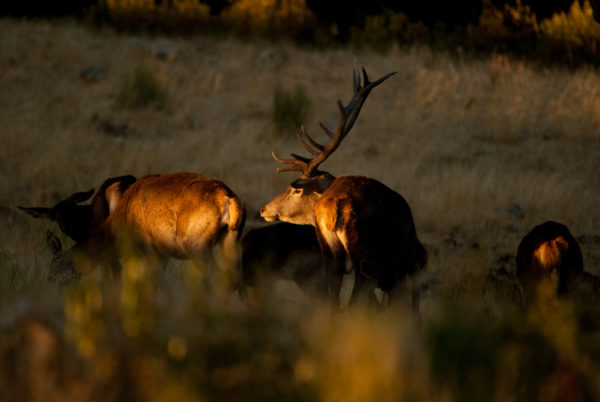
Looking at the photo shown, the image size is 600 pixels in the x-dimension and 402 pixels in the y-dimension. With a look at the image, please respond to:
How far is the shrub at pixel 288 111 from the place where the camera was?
44.1 ft

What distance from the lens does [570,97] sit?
1491 centimetres

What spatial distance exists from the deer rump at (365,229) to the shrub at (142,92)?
8.64 meters

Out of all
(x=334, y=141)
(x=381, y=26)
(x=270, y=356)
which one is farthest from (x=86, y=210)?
(x=381, y=26)

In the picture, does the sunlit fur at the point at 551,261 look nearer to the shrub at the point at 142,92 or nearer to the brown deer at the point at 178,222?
the brown deer at the point at 178,222

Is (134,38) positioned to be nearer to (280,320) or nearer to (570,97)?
(570,97)

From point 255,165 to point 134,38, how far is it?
670cm

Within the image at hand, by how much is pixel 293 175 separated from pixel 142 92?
13.6ft

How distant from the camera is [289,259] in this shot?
7008mm

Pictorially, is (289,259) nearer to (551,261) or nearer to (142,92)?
(551,261)

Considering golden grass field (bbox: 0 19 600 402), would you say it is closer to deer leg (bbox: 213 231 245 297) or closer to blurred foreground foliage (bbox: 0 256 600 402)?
blurred foreground foliage (bbox: 0 256 600 402)

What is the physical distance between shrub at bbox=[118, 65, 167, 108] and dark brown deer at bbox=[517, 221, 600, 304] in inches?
348

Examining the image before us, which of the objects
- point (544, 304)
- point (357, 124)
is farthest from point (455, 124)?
point (544, 304)

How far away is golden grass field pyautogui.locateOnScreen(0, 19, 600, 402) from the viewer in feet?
10.6

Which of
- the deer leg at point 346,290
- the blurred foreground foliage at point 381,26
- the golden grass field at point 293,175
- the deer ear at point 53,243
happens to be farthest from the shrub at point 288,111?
the deer ear at point 53,243
